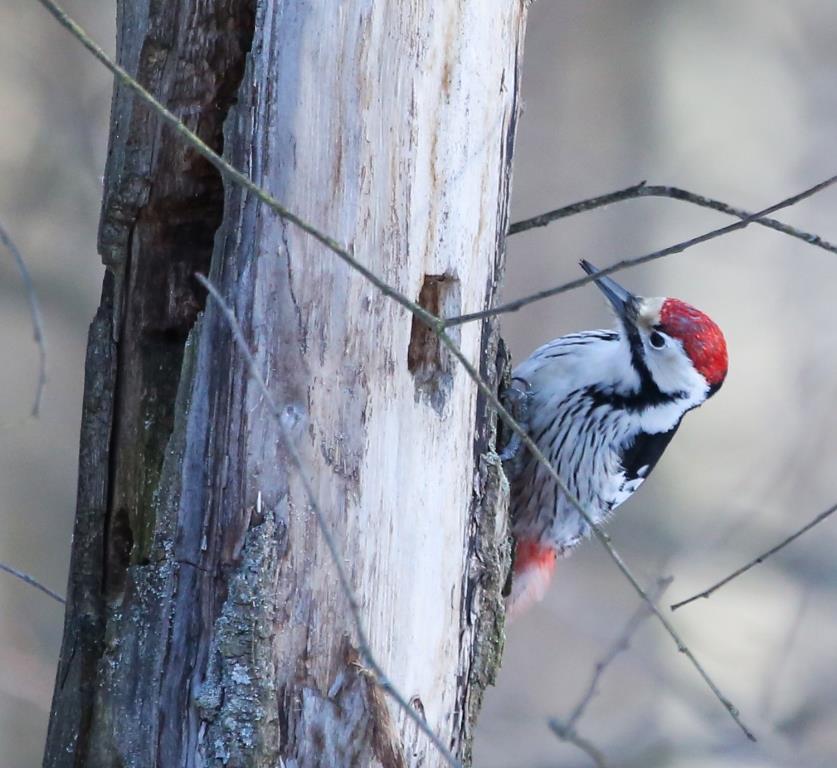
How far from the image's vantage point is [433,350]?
225cm

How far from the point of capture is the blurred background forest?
599cm

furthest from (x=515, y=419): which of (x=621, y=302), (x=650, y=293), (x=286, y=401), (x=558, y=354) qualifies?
(x=650, y=293)

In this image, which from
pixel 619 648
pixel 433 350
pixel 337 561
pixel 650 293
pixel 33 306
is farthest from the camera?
pixel 650 293

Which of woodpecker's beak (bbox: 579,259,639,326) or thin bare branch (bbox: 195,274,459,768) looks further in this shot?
woodpecker's beak (bbox: 579,259,639,326)

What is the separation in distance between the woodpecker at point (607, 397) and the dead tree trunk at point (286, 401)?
1.15 m

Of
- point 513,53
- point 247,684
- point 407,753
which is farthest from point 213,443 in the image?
point 513,53

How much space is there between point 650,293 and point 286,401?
4749 millimetres

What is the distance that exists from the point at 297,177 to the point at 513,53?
2.01 ft

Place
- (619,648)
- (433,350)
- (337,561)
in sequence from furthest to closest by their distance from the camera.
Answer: (619,648), (433,350), (337,561)

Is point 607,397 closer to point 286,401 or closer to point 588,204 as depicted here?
point 588,204

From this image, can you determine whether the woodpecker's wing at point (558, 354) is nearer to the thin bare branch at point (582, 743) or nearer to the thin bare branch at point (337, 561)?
the thin bare branch at point (582, 743)

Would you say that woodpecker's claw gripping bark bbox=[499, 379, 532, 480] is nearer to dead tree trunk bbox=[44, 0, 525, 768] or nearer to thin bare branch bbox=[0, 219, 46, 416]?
dead tree trunk bbox=[44, 0, 525, 768]

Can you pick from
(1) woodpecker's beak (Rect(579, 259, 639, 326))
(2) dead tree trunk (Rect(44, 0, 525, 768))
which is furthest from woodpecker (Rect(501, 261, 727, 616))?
(2) dead tree trunk (Rect(44, 0, 525, 768))

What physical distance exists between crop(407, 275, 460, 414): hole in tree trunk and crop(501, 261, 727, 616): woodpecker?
3.91 ft
